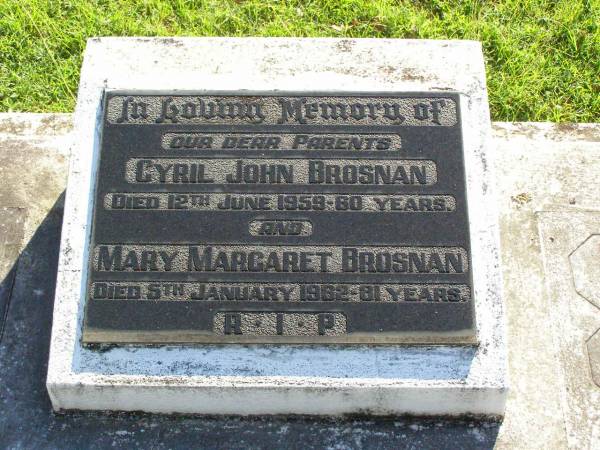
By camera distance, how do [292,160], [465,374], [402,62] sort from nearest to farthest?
[465,374]
[292,160]
[402,62]

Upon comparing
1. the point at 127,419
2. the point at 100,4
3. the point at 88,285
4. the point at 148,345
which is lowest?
the point at 127,419

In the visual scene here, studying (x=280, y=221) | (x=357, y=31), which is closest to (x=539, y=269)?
(x=280, y=221)

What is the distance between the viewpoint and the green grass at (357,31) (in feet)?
16.8

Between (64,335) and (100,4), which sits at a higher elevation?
(100,4)

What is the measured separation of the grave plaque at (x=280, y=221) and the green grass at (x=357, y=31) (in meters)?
1.36

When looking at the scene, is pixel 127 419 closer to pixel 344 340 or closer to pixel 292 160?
pixel 344 340

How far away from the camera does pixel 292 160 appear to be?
390 centimetres

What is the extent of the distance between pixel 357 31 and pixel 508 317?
222cm

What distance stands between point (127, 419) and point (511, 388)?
1.78 meters

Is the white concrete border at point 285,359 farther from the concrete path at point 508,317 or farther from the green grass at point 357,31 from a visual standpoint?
the green grass at point 357,31

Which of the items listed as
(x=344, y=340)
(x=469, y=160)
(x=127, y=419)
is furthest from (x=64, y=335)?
(x=469, y=160)

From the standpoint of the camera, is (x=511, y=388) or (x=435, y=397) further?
(x=511, y=388)

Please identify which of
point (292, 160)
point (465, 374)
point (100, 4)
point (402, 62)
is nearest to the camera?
point (465, 374)

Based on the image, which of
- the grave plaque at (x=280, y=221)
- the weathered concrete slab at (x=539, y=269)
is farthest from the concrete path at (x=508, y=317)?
the grave plaque at (x=280, y=221)
